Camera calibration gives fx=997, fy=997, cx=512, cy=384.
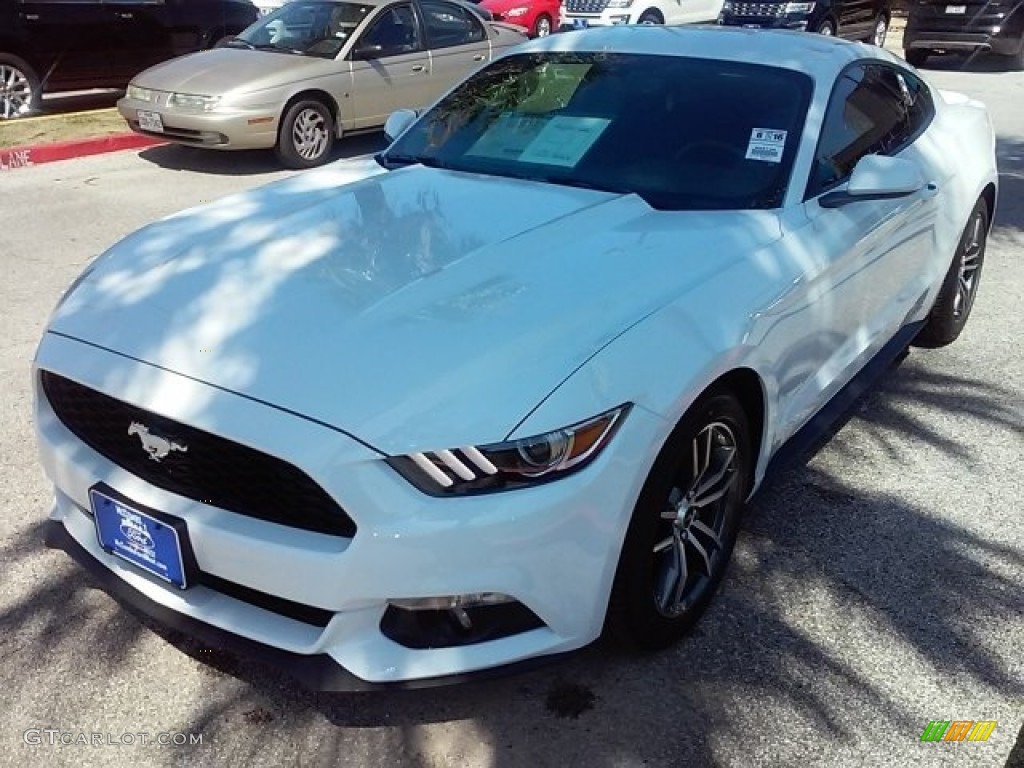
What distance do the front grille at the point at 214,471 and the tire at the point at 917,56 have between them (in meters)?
16.8

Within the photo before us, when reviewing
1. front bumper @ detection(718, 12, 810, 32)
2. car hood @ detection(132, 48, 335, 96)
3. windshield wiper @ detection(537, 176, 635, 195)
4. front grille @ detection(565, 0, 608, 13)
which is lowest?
front bumper @ detection(718, 12, 810, 32)

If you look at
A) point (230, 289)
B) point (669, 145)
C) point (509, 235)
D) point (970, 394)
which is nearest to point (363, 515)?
point (230, 289)

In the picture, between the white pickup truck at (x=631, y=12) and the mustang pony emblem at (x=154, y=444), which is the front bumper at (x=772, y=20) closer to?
the white pickup truck at (x=631, y=12)

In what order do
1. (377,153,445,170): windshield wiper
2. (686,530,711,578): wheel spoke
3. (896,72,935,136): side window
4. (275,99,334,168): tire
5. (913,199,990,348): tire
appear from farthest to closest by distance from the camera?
(275,99,334,168): tire
(913,199,990,348): tire
(896,72,935,136): side window
(377,153,445,170): windshield wiper
(686,530,711,578): wheel spoke

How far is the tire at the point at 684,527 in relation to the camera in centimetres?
248

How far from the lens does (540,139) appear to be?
147 inches

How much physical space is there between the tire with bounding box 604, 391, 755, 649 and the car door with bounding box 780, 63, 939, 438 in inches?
14.7

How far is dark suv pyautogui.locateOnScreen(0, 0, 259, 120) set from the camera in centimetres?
1005

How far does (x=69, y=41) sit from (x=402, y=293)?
951 cm

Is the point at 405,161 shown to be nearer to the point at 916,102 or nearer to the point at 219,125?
the point at 916,102

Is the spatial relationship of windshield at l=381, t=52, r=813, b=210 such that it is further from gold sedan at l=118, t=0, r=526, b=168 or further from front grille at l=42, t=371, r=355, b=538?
gold sedan at l=118, t=0, r=526, b=168

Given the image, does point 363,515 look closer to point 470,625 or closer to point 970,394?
point 470,625

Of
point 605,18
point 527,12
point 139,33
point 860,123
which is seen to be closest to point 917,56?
point 605,18

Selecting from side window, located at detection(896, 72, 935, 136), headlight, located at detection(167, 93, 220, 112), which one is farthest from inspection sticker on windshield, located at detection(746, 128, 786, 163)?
headlight, located at detection(167, 93, 220, 112)
